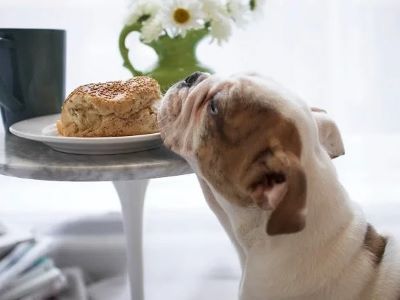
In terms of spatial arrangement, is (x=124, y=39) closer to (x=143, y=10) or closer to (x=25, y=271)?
(x=143, y=10)

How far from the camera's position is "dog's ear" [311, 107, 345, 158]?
937 millimetres

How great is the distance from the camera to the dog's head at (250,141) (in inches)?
29.1

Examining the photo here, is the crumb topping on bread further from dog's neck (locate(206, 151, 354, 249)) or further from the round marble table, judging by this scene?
dog's neck (locate(206, 151, 354, 249))

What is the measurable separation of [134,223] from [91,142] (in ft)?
1.47

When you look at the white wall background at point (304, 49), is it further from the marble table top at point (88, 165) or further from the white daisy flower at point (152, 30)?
the marble table top at point (88, 165)

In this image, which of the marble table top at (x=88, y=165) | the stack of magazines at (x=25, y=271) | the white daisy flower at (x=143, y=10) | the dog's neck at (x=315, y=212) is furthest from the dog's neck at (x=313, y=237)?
the stack of magazines at (x=25, y=271)

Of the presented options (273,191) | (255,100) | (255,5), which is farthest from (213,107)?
(255,5)

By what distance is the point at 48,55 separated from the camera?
112cm

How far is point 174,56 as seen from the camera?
116cm

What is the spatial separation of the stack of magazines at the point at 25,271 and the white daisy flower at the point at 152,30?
2.28 ft

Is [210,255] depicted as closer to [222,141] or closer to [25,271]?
[25,271]

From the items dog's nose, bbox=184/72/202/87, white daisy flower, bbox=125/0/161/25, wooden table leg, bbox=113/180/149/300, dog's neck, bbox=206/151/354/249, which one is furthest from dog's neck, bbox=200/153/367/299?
white daisy flower, bbox=125/0/161/25

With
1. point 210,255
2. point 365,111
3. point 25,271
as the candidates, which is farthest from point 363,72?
point 25,271

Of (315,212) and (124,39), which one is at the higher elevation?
(124,39)
